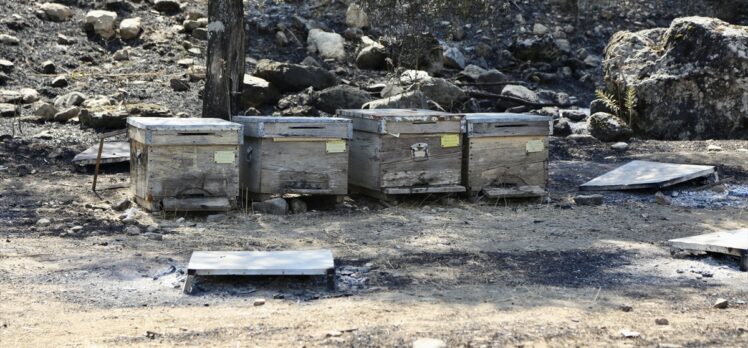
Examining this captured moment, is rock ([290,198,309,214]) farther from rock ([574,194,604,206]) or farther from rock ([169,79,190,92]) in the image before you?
rock ([169,79,190,92])

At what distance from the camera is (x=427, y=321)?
17.4ft

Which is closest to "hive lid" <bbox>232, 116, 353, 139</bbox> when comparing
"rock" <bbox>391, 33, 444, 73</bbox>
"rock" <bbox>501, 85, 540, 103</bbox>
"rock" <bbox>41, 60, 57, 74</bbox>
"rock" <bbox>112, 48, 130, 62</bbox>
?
"rock" <bbox>391, 33, 444, 73</bbox>

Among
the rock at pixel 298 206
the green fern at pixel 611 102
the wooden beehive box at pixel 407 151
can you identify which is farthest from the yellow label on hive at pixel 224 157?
the green fern at pixel 611 102

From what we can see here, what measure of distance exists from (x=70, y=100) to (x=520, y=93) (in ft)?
23.0

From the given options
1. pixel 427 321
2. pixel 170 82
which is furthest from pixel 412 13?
pixel 427 321

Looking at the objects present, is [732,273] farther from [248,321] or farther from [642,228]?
[248,321]

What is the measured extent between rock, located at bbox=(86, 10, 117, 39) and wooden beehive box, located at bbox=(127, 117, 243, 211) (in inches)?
321

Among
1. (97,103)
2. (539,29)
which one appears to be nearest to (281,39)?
(97,103)

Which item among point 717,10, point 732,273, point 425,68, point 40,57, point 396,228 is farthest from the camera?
point 717,10

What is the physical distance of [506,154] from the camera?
9.52 meters

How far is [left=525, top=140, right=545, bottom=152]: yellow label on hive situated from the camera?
958cm

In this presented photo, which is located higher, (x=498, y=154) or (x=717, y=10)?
(x=717, y=10)

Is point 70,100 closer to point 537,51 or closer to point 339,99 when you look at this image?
point 339,99

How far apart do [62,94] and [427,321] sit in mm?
10072
